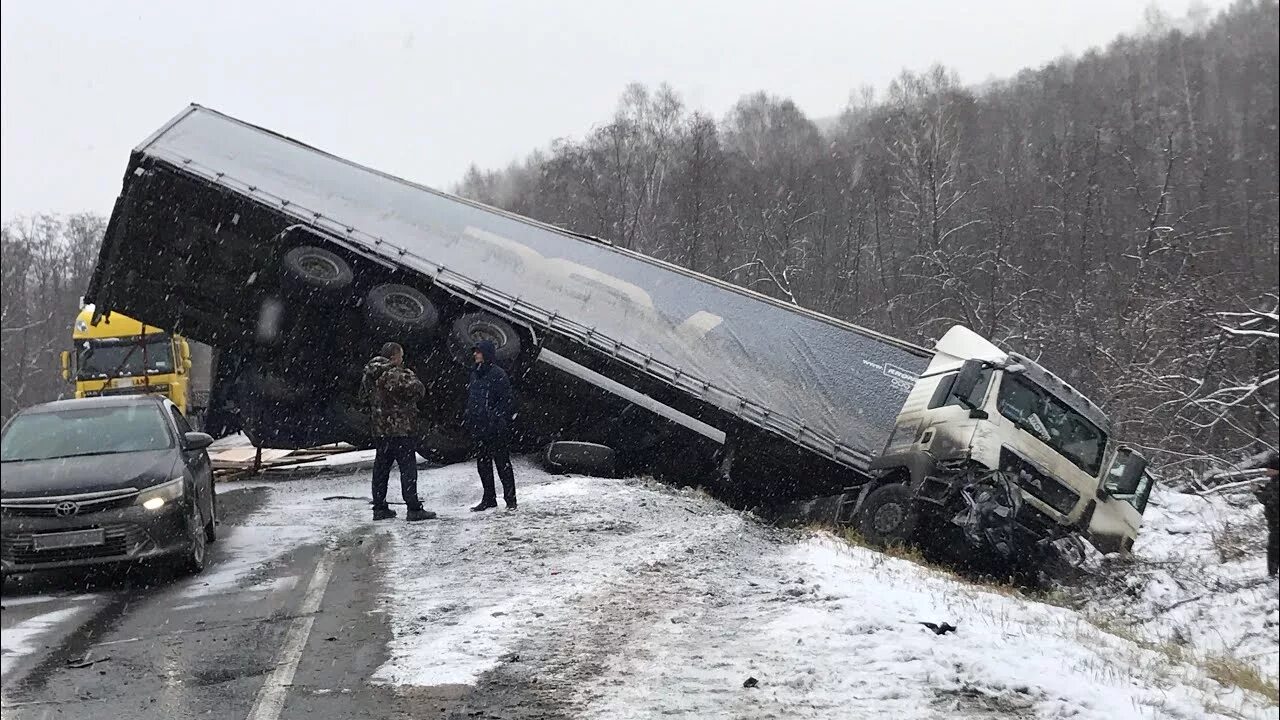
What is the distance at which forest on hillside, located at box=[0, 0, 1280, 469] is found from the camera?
582 inches

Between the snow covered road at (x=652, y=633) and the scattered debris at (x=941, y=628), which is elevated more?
the scattered debris at (x=941, y=628)

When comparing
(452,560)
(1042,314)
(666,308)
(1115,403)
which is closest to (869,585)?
(452,560)

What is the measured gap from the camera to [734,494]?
11.2 meters

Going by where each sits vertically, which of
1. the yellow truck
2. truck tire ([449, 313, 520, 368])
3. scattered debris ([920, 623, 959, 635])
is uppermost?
truck tire ([449, 313, 520, 368])

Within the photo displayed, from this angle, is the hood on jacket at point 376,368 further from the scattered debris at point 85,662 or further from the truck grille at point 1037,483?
the truck grille at point 1037,483

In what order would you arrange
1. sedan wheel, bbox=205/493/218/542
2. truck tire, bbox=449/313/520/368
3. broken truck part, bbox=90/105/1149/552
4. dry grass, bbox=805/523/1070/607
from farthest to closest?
1. truck tire, bbox=449/313/520/368
2. broken truck part, bbox=90/105/1149/552
3. dry grass, bbox=805/523/1070/607
4. sedan wheel, bbox=205/493/218/542

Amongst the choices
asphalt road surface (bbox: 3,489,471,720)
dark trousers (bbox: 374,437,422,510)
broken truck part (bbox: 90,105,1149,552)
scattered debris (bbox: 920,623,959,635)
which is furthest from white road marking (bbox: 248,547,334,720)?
broken truck part (bbox: 90,105,1149,552)

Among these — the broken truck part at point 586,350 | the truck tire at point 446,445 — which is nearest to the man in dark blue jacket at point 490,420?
the broken truck part at point 586,350

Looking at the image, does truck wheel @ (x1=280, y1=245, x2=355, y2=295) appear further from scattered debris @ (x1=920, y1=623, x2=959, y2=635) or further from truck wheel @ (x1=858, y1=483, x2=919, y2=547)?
scattered debris @ (x1=920, y1=623, x2=959, y2=635)

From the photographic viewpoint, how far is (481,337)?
11.5 m

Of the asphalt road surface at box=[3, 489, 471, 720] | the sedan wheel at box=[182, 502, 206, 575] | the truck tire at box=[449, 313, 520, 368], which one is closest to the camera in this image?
the asphalt road surface at box=[3, 489, 471, 720]

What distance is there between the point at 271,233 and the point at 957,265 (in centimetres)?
1511

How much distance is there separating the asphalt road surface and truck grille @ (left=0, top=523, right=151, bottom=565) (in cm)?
12

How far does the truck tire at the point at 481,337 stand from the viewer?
11.2 m
